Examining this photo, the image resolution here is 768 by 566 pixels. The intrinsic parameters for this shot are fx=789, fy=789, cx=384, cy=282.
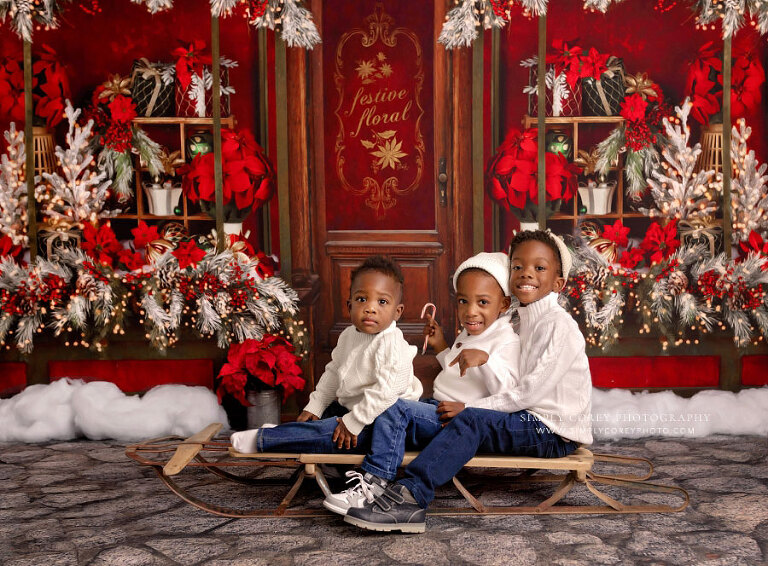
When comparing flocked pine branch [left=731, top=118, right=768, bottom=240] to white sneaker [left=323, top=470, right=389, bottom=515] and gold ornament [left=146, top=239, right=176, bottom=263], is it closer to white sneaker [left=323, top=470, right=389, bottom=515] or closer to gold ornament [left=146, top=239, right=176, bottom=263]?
white sneaker [left=323, top=470, right=389, bottom=515]

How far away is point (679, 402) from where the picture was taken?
15.3 feet

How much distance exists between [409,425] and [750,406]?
244cm

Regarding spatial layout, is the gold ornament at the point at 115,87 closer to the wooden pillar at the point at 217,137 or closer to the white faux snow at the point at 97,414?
the wooden pillar at the point at 217,137

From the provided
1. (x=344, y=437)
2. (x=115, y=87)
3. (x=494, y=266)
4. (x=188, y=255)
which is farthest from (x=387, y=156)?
(x=344, y=437)

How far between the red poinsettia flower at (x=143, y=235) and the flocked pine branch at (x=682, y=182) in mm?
2977

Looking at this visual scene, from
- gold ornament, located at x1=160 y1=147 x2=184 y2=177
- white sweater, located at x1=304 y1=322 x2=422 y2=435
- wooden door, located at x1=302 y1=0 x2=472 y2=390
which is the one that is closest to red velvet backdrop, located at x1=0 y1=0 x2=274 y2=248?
gold ornament, located at x1=160 y1=147 x2=184 y2=177

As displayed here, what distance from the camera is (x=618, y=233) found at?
472 centimetres

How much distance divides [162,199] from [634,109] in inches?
114

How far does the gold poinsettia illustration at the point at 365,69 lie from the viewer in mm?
5309

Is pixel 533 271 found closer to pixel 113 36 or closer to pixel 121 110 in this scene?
pixel 121 110

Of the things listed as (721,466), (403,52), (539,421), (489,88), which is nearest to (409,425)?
(539,421)

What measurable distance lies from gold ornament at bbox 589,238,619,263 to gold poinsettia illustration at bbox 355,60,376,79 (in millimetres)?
1866

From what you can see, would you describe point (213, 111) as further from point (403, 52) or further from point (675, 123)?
point (675, 123)

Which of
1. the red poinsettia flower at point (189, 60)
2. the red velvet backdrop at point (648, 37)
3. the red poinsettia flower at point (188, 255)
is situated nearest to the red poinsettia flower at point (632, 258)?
the red velvet backdrop at point (648, 37)
